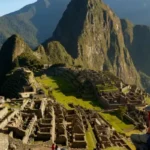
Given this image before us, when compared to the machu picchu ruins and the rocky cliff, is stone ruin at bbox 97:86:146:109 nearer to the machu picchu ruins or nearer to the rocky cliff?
the machu picchu ruins

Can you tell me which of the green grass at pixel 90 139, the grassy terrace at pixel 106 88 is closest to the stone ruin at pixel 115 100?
the grassy terrace at pixel 106 88

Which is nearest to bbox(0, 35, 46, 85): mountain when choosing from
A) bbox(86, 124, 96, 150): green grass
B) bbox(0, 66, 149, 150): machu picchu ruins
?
bbox(0, 66, 149, 150): machu picchu ruins

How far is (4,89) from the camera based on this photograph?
79.9 metres

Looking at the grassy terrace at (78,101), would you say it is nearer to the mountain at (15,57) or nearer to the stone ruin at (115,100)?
the stone ruin at (115,100)

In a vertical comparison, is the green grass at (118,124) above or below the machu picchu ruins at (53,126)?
below

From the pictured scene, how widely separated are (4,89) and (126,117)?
30.3 metres

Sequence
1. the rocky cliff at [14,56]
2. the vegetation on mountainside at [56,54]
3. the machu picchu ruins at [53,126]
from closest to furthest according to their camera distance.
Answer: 1. the machu picchu ruins at [53,126]
2. the rocky cliff at [14,56]
3. the vegetation on mountainside at [56,54]

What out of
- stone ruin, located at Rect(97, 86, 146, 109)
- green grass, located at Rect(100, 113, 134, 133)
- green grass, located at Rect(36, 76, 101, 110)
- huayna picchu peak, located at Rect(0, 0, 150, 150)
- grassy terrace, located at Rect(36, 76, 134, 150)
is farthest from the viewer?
stone ruin, located at Rect(97, 86, 146, 109)

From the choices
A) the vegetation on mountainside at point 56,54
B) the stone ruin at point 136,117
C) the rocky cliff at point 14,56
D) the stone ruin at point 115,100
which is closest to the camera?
the stone ruin at point 136,117

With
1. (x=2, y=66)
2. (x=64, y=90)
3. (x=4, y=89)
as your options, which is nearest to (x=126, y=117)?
(x=64, y=90)

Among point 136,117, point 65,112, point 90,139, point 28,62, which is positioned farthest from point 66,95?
point 28,62

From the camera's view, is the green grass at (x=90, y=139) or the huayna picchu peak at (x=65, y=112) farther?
the green grass at (x=90, y=139)

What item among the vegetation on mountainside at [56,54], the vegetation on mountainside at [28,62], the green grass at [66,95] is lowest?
the green grass at [66,95]

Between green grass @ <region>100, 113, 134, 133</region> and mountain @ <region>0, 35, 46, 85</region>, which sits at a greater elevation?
mountain @ <region>0, 35, 46, 85</region>
